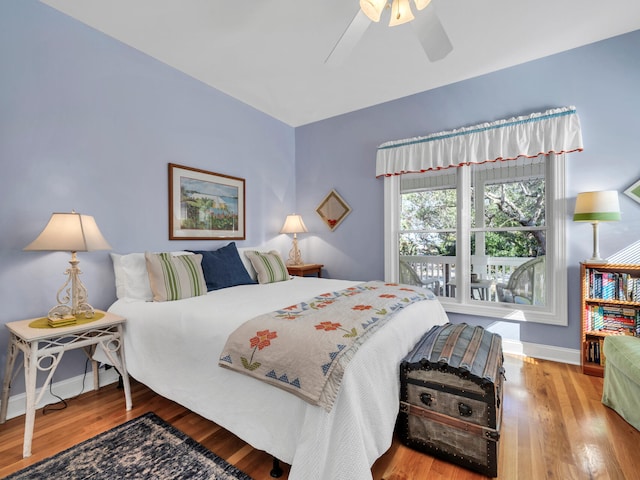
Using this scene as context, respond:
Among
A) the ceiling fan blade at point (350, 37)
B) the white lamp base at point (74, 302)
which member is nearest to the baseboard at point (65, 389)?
the white lamp base at point (74, 302)

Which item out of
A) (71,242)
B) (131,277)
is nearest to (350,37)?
(71,242)

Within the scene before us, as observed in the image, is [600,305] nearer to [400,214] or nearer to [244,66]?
[400,214]

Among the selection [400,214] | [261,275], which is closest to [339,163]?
[400,214]

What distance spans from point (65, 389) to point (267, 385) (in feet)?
5.93

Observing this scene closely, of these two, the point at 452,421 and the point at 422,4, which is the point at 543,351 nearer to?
the point at 452,421

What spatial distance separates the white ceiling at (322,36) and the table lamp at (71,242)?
4.94ft

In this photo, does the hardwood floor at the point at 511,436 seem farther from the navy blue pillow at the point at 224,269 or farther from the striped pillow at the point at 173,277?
the navy blue pillow at the point at 224,269

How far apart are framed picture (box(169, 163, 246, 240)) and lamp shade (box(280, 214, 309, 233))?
0.58 metres

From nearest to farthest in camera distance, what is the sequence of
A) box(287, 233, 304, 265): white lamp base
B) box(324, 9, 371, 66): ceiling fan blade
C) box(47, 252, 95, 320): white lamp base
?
box(324, 9, 371, 66): ceiling fan blade
box(47, 252, 95, 320): white lamp base
box(287, 233, 304, 265): white lamp base

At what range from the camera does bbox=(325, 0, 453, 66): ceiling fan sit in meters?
1.64

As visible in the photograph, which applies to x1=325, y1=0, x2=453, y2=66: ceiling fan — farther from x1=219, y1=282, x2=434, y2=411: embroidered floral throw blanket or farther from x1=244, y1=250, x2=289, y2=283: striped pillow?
x1=244, y1=250, x2=289, y2=283: striped pillow

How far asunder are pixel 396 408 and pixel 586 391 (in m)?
1.69

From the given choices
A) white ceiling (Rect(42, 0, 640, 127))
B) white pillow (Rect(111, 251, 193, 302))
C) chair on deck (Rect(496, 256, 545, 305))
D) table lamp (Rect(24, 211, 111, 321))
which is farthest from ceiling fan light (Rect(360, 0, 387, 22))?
chair on deck (Rect(496, 256, 545, 305))

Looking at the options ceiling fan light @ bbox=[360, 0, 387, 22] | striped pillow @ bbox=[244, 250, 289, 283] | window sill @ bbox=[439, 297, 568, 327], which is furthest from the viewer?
striped pillow @ bbox=[244, 250, 289, 283]
